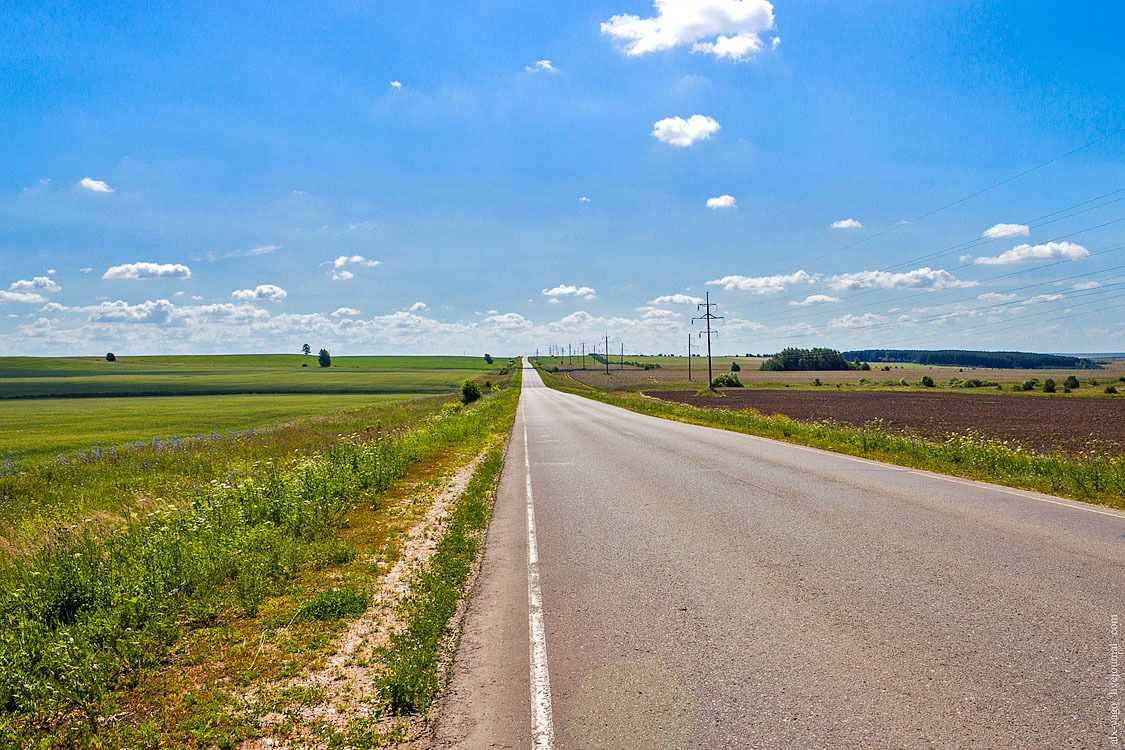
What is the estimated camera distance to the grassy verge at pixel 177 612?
4.28 meters

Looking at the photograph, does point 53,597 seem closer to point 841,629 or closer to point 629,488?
point 841,629

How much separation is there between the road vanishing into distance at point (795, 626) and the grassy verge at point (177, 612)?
162 centimetres

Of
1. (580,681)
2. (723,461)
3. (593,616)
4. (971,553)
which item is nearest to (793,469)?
(723,461)

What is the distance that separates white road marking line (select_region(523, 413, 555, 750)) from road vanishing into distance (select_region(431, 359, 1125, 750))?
0.07 ft

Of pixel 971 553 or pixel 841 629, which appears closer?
pixel 841 629

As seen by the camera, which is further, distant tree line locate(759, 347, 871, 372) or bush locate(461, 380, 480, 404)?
distant tree line locate(759, 347, 871, 372)

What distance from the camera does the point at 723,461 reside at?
15.7 meters

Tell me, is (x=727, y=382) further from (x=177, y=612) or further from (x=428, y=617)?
(x=177, y=612)

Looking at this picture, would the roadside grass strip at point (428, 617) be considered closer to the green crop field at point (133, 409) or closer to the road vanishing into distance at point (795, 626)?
the road vanishing into distance at point (795, 626)

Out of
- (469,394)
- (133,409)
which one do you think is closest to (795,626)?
(469,394)

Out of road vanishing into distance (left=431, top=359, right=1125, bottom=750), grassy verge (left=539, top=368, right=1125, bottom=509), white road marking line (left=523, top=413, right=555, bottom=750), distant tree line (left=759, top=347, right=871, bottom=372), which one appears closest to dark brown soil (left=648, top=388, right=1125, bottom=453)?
grassy verge (left=539, top=368, right=1125, bottom=509)

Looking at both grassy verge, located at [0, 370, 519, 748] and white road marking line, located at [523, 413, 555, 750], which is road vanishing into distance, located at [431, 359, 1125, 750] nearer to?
white road marking line, located at [523, 413, 555, 750]

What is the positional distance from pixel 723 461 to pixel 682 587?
387 inches

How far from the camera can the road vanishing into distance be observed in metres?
3.82
